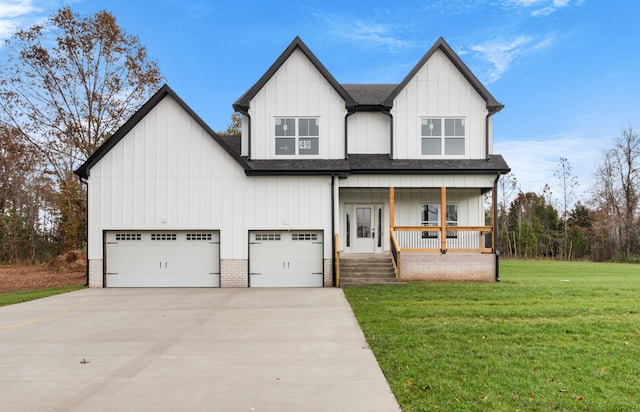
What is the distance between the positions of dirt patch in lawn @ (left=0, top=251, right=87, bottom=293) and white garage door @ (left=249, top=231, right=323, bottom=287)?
10.2 meters

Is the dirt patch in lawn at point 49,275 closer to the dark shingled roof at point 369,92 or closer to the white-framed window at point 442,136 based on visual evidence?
the dark shingled roof at point 369,92

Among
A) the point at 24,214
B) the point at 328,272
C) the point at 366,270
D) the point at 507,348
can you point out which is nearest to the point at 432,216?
the point at 366,270

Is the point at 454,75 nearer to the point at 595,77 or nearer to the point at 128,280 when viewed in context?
the point at 595,77

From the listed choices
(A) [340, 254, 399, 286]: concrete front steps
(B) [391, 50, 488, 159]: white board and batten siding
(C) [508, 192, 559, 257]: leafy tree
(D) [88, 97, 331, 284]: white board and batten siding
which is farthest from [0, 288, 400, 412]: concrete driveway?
(C) [508, 192, 559, 257]: leafy tree

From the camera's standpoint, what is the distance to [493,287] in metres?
14.8

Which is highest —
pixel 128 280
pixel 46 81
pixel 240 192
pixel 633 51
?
pixel 633 51

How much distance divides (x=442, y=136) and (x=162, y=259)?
12171 mm

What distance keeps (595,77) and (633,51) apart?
2.69 m

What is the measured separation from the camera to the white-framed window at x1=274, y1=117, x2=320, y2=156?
17781 mm

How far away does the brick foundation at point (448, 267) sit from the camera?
16844 mm

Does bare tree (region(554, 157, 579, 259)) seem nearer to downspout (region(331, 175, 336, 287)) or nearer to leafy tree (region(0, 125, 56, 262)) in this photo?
downspout (region(331, 175, 336, 287))

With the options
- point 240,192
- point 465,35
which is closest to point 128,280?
point 240,192

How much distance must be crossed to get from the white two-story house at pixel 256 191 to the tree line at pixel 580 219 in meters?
26.3

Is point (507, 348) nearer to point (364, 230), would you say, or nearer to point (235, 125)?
point (364, 230)
